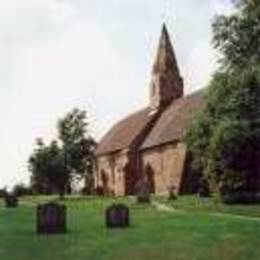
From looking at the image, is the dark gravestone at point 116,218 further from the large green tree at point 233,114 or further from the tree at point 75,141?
the tree at point 75,141

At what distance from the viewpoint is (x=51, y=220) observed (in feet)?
121

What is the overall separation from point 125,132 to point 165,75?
8665 millimetres

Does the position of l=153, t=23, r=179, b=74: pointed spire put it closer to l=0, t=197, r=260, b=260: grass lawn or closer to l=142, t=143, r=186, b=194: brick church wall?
l=142, t=143, r=186, b=194: brick church wall

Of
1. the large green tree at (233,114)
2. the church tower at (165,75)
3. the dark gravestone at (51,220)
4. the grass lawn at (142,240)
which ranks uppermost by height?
the church tower at (165,75)

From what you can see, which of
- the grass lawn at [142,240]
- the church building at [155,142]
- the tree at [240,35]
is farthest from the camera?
the church building at [155,142]

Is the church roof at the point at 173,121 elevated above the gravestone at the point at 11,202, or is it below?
above

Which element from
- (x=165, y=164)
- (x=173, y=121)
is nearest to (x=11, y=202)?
(x=165, y=164)

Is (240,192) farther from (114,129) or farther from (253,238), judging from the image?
(114,129)

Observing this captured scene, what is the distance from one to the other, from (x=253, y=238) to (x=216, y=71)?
26179 mm

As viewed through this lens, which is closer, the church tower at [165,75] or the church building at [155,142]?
the church building at [155,142]

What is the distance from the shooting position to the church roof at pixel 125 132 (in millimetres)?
100938

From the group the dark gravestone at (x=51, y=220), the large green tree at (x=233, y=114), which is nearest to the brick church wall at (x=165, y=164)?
the large green tree at (x=233, y=114)

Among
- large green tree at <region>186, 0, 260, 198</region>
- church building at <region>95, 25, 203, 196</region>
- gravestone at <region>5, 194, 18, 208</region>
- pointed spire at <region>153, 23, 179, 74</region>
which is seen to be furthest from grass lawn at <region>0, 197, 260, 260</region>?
pointed spire at <region>153, 23, 179, 74</region>

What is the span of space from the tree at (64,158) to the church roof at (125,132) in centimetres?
757
